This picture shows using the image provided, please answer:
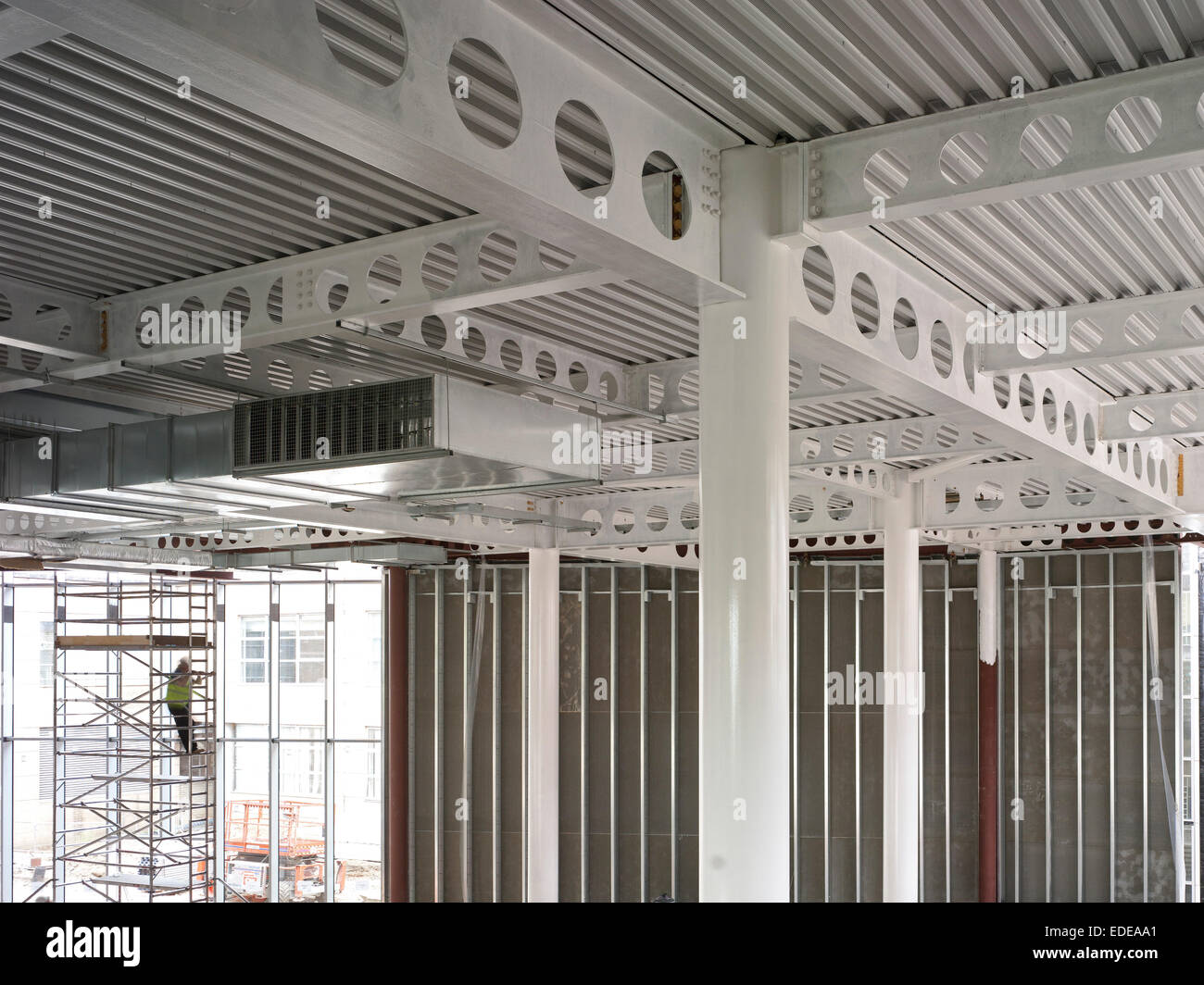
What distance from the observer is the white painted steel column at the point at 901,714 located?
744 inches

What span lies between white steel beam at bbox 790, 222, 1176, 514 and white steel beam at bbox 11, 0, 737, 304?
1.24m

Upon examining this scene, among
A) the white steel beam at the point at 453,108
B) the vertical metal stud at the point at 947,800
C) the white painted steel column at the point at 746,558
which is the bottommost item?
the vertical metal stud at the point at 947,800

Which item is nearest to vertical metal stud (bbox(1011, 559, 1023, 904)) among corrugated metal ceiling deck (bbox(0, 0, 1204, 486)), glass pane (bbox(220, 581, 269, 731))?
corrugated metal ceiling deck (bbox(0, 0, 1204, 486))

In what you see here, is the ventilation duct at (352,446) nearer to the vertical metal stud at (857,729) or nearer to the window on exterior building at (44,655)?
the vertical metal stud at (857,729)

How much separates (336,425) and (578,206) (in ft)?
18.5

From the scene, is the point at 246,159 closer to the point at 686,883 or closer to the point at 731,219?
the point at 731,219

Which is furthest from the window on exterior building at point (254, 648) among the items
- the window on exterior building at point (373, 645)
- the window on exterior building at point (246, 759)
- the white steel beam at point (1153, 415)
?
the white steel beam at point (1153, 415)

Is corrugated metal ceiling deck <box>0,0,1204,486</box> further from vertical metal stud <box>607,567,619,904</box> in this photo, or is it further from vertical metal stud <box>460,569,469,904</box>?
vertical metal stud <box>460,569,469,904</box>

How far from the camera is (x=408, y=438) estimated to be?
10789mm

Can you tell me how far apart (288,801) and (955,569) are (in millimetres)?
17969

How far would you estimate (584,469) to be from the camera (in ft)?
39.6

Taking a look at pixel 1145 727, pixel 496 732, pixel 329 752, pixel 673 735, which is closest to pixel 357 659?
pixel 329 752

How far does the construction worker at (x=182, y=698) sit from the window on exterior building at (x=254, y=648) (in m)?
4.95

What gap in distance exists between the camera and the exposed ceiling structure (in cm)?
587
